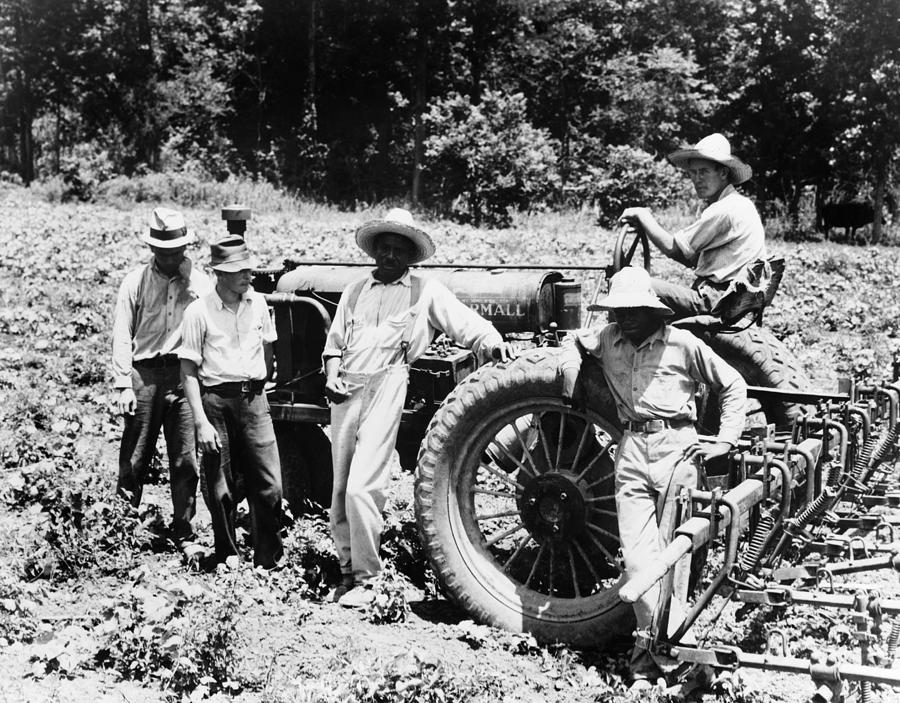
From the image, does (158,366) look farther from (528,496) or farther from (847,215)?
(847,215)

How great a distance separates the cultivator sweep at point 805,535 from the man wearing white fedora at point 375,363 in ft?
4.59

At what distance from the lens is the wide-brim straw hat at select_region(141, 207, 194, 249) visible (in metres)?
5.72

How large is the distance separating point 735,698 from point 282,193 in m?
27.0

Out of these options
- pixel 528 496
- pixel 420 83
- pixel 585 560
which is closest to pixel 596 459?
pixel 528 496

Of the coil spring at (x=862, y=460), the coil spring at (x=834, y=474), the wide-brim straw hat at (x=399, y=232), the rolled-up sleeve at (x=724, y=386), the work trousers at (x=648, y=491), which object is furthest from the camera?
the coil spring at (x=862, y=460)

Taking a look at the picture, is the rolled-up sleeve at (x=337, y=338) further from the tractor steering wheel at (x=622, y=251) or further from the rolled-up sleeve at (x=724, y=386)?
the rolled-up sleeve at (x=724, y=386)

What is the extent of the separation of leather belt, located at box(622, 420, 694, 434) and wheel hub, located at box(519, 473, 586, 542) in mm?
428

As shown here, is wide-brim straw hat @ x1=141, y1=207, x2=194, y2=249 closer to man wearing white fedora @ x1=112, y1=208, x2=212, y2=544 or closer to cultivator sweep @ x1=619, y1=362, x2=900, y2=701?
man wearing white fedora @ x1=112, y1=208, x2=212, y2=544

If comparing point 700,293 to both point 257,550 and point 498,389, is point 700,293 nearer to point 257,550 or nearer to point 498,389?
point 498,389

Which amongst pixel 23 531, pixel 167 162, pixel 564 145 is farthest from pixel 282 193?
pixel 23 531

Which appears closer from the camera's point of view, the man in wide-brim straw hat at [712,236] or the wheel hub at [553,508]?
the wheel hub at [553,508]

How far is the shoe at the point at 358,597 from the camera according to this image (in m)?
4.70

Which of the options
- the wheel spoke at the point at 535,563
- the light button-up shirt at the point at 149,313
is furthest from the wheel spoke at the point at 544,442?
the light button-up shirt at the point at 149,313

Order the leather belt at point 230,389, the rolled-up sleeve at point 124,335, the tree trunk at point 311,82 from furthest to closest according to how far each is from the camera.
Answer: the tree trunk at point 311,82 < the rolled-up sleeve at point 124,335 < the leather belt at point 230,389
